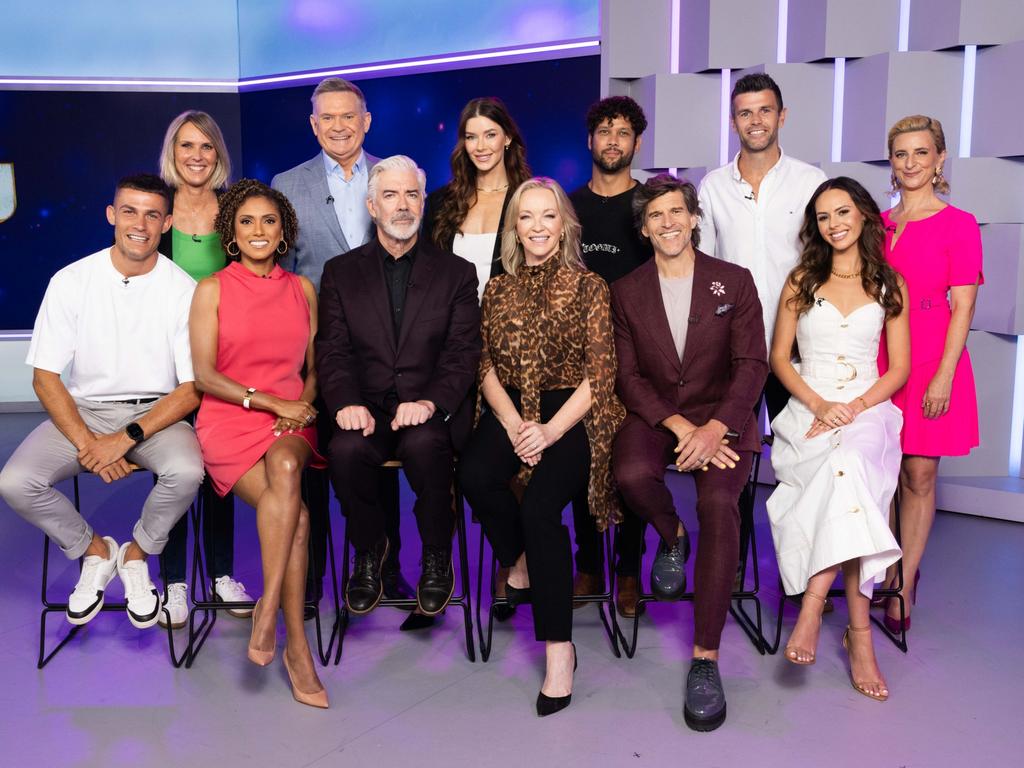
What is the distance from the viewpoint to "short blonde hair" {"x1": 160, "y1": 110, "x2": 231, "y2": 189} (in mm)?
3674

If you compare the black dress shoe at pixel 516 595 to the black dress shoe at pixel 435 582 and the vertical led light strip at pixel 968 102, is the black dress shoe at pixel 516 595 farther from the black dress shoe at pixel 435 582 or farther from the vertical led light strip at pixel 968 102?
the vertical led light strip at pixel 968 102

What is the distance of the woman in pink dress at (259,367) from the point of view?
3.08 metres

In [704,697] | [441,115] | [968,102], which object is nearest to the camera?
[704,697]

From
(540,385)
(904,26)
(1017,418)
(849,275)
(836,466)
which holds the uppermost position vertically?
(904,26)

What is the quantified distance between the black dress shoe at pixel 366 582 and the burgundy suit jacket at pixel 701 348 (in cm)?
97

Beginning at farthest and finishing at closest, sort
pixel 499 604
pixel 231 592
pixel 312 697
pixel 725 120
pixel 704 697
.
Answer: pixel 725 120, pixel 231 592, pixel 499 604, pixel 312 697, pixel 704 697

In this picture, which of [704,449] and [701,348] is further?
[701,348]

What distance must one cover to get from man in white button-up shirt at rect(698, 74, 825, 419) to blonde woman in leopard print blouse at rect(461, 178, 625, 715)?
0.72 metres

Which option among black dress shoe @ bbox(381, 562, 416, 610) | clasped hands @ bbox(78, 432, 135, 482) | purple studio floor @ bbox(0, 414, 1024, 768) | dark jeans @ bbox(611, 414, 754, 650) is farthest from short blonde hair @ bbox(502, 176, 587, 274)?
clasped hands @ bbox(78, 432, 135, 482)

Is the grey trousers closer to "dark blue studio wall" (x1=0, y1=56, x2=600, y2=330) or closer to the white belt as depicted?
the white belt

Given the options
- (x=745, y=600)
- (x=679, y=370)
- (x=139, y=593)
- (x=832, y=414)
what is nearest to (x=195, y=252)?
(x=139, y=593)

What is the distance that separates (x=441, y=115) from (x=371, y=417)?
423 centimetres

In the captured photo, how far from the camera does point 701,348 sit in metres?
3.30

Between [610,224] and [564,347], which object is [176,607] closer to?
[564,347]
